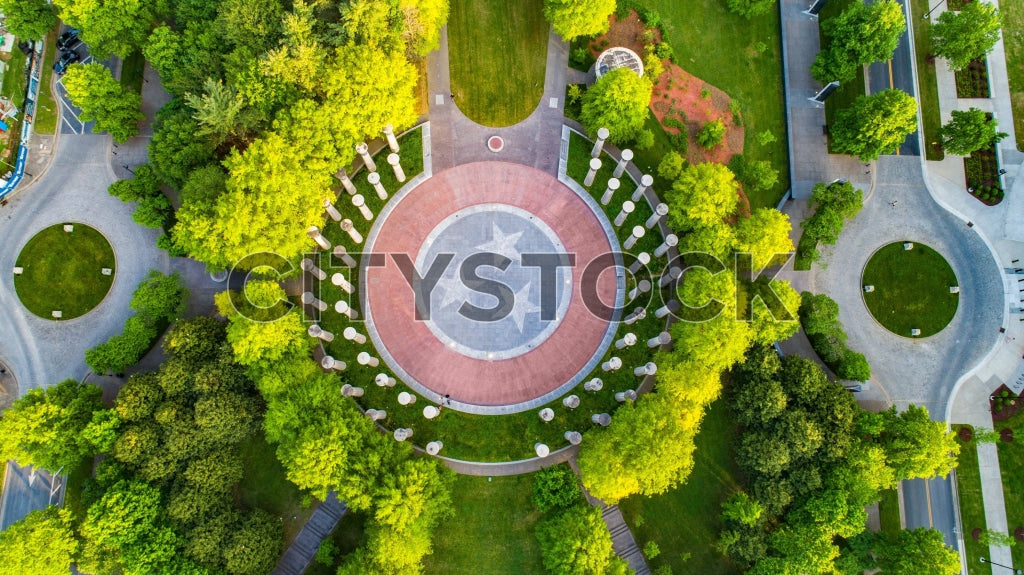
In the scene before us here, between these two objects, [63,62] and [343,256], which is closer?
[343,256]

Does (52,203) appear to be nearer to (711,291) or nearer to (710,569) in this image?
(711,291)

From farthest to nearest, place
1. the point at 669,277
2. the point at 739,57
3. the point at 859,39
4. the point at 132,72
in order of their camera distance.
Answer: the point at 739,57 → the point at 132,72 → the point at 669,277 → the point at 859,39

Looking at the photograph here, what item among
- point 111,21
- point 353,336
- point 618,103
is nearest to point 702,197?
point 618,103

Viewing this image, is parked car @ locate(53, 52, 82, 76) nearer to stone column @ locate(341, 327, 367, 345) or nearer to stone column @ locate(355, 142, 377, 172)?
stone column @ locate(355, 142, 377, 172)

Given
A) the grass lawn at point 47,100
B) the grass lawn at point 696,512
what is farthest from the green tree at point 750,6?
the grass lawn at point 47,100

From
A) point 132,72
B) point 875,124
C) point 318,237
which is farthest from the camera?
point 132,72

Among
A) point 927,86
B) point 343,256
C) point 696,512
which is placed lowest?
point 696,512

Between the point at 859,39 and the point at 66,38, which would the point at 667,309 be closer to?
the point at 859,39

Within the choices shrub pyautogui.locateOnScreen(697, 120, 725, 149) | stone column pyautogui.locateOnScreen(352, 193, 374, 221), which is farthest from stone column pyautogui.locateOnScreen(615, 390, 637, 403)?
stone column pyautogui.locateOnScreen(352, 193, 374, 221)
